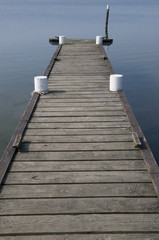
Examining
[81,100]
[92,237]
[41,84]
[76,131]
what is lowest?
[92,237]

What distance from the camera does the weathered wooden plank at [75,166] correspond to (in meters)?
5.57

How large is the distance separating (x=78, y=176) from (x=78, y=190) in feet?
1.33

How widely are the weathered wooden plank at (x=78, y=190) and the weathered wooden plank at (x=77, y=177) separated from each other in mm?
110

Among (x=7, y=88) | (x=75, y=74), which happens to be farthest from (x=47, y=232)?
(x=7, y=88)

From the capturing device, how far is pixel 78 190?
16.4ft

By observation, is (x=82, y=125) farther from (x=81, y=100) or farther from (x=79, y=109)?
(x=81, y=100)

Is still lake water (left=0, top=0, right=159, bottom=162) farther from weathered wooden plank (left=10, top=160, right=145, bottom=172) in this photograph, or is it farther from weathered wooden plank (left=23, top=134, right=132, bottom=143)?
weathered wooden plank (left=10, top=160, right=145, bottom=172)

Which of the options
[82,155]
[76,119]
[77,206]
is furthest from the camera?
[76,119]

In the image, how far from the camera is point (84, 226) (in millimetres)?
4242

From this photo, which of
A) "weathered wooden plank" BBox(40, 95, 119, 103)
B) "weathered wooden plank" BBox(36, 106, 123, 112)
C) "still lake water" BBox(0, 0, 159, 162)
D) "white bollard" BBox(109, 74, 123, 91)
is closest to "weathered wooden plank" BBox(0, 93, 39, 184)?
"weathered wooden plank" BBox(36, 106, 123, 112)

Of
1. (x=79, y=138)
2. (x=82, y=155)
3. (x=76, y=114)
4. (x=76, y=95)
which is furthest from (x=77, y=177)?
(x=76, y=95)

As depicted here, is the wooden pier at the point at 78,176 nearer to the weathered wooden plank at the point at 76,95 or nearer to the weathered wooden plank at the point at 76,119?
the weathered wooden plank at the point at 76,119

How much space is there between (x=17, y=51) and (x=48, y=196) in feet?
80.2

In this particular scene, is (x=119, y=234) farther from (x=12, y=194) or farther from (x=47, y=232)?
(x=12, y=194)
